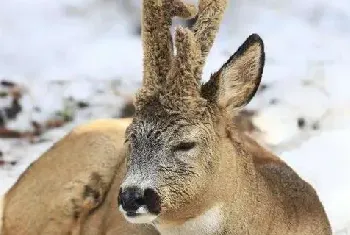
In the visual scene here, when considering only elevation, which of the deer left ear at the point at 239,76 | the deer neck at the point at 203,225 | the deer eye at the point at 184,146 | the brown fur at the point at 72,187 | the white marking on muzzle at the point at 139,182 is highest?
the deer left ear at the point at 239,76

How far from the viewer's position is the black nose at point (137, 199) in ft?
14.0

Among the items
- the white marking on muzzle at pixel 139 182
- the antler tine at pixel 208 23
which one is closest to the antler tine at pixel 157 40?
the antler tine at pixel 208 23

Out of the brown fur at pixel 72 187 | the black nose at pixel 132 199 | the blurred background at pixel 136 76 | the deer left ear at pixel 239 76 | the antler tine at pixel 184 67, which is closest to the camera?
the black nose at pixel 132 199

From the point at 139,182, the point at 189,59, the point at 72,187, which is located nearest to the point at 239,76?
the point at 189,59

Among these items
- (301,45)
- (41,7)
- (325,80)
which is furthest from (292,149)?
(41,7)

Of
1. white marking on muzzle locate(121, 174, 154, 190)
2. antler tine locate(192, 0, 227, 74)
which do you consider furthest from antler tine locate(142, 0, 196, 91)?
white marking on muzzle locate(121, 174, 154, 190)

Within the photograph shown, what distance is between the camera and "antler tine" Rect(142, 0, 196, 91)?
4508 mm

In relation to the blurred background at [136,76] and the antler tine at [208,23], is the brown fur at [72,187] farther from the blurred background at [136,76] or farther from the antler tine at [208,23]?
the antler tine at [208,23]

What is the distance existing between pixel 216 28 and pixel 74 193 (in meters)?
1.81

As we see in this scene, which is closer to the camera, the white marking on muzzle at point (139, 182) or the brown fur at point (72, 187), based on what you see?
the white marking on muzzle at point (139, 182)

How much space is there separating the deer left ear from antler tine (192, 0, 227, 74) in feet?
0.42

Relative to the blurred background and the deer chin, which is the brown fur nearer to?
the blurred background

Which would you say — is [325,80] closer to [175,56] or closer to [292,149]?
[292,149]

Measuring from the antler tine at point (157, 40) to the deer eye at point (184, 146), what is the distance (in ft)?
0.92
